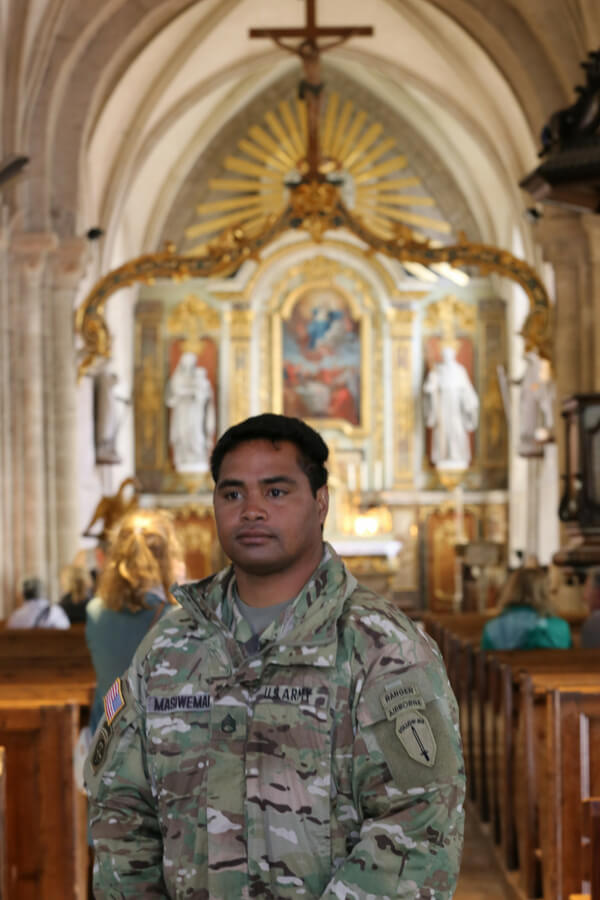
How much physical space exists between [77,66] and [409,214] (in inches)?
310

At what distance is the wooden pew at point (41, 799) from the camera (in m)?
4.57

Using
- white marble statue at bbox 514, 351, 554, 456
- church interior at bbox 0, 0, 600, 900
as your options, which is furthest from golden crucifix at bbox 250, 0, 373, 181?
white marble statue at bbox 514, 351, 554, 456

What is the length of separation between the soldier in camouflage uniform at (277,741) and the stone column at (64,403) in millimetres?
12929

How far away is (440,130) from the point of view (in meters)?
21.9

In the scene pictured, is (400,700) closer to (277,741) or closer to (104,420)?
(277,741)

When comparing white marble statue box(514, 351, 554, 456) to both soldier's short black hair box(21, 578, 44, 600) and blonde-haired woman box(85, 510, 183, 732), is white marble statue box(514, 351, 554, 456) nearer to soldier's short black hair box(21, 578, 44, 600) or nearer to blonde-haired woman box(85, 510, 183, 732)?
soldier's short black hair box(21, 578, 44, 600)

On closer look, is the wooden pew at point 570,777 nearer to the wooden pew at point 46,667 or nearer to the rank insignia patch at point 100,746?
the wooden pew at point 46,667

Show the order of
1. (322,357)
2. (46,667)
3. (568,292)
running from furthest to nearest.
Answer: (322,357) → (568,292) → (46,667)

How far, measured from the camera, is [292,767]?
2.12 meters

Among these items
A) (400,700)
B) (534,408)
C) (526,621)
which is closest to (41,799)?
(400,700)

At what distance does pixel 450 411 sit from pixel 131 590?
17.5 meters

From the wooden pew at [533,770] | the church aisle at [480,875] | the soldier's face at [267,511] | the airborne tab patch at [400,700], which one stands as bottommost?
the church aisle at [480,875]

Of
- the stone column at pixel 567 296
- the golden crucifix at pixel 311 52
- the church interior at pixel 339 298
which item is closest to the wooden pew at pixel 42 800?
the church interior at pixel 339 298

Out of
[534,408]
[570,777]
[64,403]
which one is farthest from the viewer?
[534,408]
